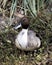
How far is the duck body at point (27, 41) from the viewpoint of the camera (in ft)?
10.0

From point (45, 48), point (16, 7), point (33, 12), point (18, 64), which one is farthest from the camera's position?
point (16, 7)

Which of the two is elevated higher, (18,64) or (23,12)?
(23,12)

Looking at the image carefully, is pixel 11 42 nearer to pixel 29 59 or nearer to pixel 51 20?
pixel 29 59

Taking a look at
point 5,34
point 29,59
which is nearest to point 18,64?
point 29,59

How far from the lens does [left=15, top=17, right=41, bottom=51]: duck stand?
3057 millimetres

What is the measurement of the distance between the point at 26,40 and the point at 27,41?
2 cm

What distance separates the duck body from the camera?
3.05 m

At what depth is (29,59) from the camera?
3094 millimetres

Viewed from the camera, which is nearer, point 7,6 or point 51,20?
point 51,20

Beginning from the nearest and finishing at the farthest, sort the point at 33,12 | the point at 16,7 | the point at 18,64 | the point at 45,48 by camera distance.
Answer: the point at 18,64, the point at 45,48, the point at 33,12, the point at 16,7

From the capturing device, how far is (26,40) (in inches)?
121

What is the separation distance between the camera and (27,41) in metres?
3.07

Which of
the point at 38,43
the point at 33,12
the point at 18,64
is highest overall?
the point at 33,12

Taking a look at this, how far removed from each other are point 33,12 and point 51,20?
32 centimetres
